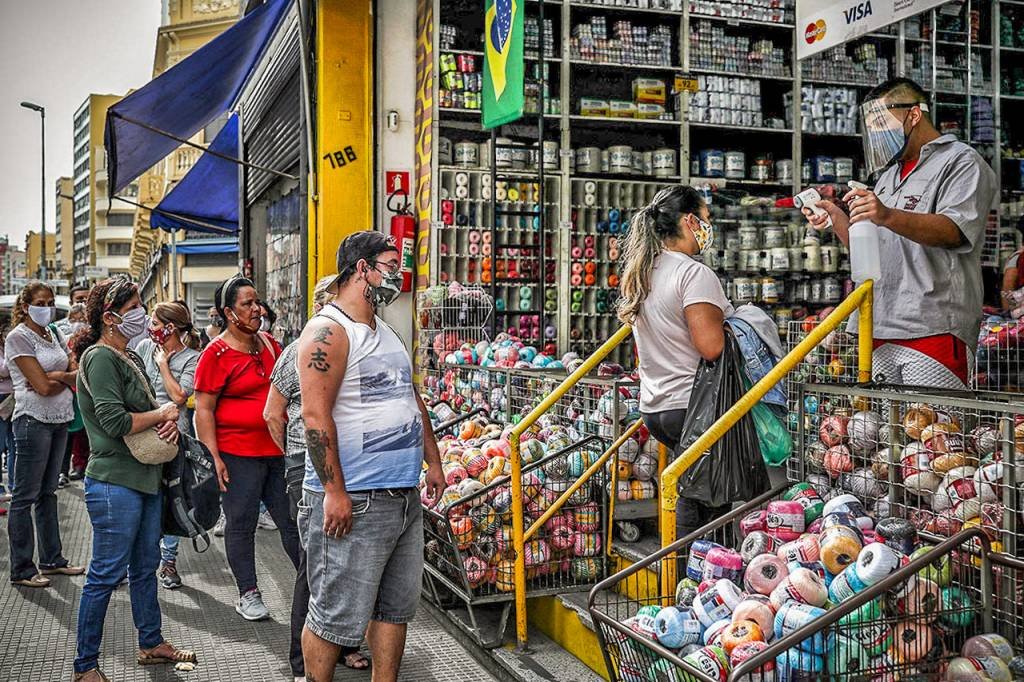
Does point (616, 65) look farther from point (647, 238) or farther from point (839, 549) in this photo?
point (839, 549)

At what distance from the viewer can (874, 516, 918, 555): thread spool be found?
2.98 meters

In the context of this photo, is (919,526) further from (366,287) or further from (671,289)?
(366,287)

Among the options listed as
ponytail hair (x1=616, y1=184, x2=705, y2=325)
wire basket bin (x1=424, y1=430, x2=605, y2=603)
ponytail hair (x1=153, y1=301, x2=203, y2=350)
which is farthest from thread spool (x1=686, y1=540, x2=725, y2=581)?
ponytail hair (x1=153, y1=301, x2=203, y2=350)

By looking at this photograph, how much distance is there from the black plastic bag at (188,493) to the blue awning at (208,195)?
34.5 feet

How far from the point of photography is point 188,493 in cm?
455

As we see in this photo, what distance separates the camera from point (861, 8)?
239 inches

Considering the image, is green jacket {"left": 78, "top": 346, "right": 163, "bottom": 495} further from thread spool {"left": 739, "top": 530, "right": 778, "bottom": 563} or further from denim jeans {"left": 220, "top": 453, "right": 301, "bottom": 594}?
thread spool {"left": 739, "top": 530, "right": 778, "bottom": 563}

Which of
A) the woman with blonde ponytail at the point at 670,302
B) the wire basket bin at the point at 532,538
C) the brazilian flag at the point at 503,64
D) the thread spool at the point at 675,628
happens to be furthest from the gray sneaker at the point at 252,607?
the brazilian flag at the point at 503,64

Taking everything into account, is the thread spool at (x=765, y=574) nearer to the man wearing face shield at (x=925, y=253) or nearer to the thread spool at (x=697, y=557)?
the thread spool at (x=697, y=557)

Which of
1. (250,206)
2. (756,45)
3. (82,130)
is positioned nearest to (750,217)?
(756,45)

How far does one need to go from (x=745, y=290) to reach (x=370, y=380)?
692cm

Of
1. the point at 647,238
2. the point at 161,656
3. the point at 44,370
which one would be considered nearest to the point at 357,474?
the point at 647,238

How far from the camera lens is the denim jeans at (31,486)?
5.96m

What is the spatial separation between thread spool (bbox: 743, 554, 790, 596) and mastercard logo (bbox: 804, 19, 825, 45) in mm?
4595
